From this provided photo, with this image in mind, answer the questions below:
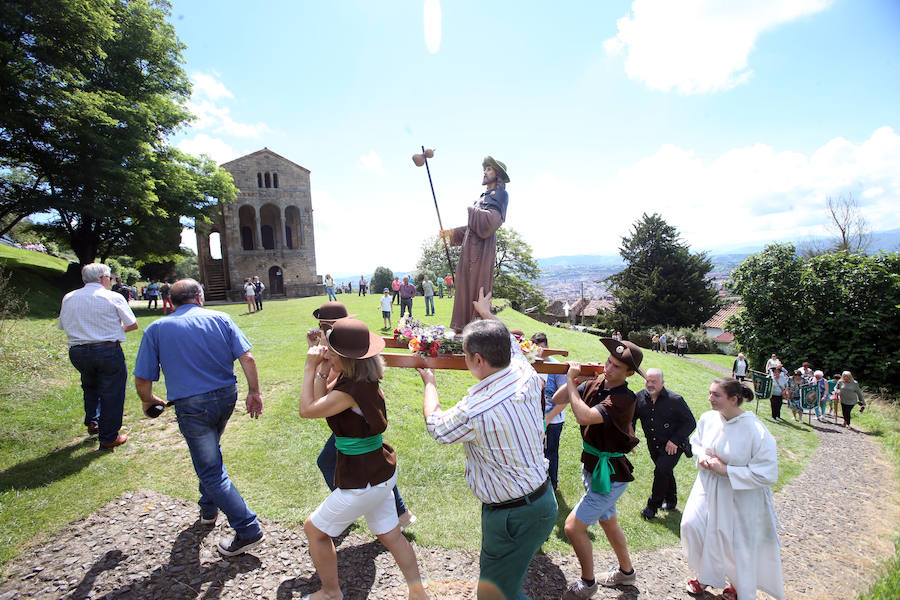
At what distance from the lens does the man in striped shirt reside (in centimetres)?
255

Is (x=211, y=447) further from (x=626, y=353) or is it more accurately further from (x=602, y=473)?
(x=626, y=353)

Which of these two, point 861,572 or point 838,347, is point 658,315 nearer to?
point 838,347

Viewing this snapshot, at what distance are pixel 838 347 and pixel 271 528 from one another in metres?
25.7

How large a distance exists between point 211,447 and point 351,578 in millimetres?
1824

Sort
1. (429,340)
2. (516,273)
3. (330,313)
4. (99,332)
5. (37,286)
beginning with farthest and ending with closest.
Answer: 1. (516,273)
2. (37,286)
3. (99,332)
4. (429,340)
5. (330,313)

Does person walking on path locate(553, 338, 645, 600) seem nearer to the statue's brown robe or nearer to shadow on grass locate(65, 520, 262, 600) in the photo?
the statue's brown robe

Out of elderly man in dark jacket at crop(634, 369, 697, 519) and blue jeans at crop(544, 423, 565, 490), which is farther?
blue jeans at crop(544, 423, 565, 490)

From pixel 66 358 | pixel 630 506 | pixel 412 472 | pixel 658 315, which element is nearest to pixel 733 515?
pixel 630 506

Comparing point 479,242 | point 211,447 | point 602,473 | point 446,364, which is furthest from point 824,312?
point 211,447

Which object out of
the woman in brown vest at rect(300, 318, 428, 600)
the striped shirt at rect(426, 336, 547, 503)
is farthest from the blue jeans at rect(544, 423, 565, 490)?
the striped shirt at rect(426, 336, 547, 503)

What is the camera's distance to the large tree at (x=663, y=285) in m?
36.6

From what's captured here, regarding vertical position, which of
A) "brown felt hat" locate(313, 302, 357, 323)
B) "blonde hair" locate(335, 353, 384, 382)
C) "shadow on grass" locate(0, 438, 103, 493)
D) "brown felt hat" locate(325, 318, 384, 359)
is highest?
"brown felt hat" locate(313, 302, 357, 323)

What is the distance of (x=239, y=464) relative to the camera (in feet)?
18.9

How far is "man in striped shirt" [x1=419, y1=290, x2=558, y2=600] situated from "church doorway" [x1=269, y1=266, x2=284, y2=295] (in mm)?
37326
